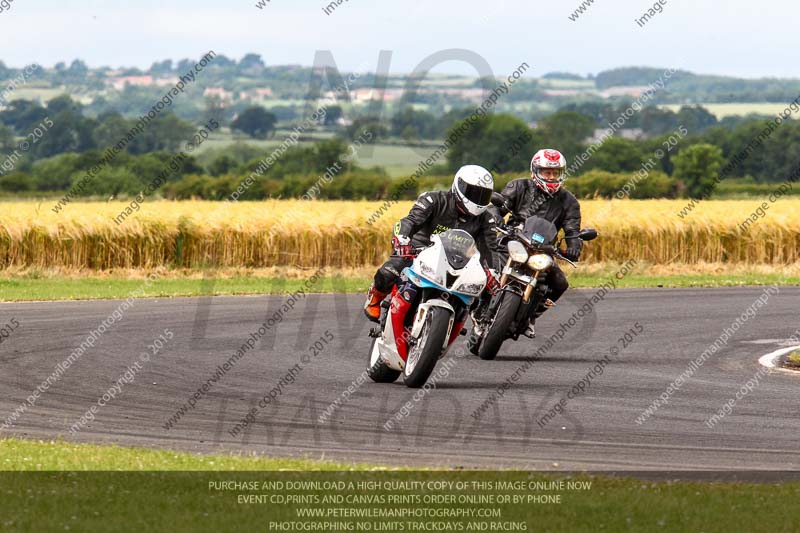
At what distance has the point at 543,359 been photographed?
16844 millimetres

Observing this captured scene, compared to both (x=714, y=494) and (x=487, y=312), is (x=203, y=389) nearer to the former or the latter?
(x=487, y=312)

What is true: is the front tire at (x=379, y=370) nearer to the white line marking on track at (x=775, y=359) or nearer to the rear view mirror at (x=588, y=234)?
the rear view mirror at (x=588, y=234)

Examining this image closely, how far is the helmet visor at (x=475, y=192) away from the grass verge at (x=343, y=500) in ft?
16.3

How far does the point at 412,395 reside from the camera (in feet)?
44.5

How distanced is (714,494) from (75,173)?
71.8m

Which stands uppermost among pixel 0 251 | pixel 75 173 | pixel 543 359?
pixel 543 359

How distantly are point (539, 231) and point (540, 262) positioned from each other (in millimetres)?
406

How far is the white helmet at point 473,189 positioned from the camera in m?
14.2

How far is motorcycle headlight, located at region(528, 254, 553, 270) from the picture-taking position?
628 inches

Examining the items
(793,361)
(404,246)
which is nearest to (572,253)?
(793,361)

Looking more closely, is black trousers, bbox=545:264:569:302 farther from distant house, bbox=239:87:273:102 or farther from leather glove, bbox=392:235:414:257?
distant house, bbox=239:87:273:102

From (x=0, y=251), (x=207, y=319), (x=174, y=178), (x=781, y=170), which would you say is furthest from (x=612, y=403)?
(x=781, y=170)

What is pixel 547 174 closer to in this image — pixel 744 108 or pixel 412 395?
pixel 412 395

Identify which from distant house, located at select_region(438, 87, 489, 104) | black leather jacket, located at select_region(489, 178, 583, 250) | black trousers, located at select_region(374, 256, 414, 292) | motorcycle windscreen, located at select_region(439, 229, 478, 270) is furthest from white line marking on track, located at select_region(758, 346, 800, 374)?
distant house, located at select_region(438, 87, 489, 104)
